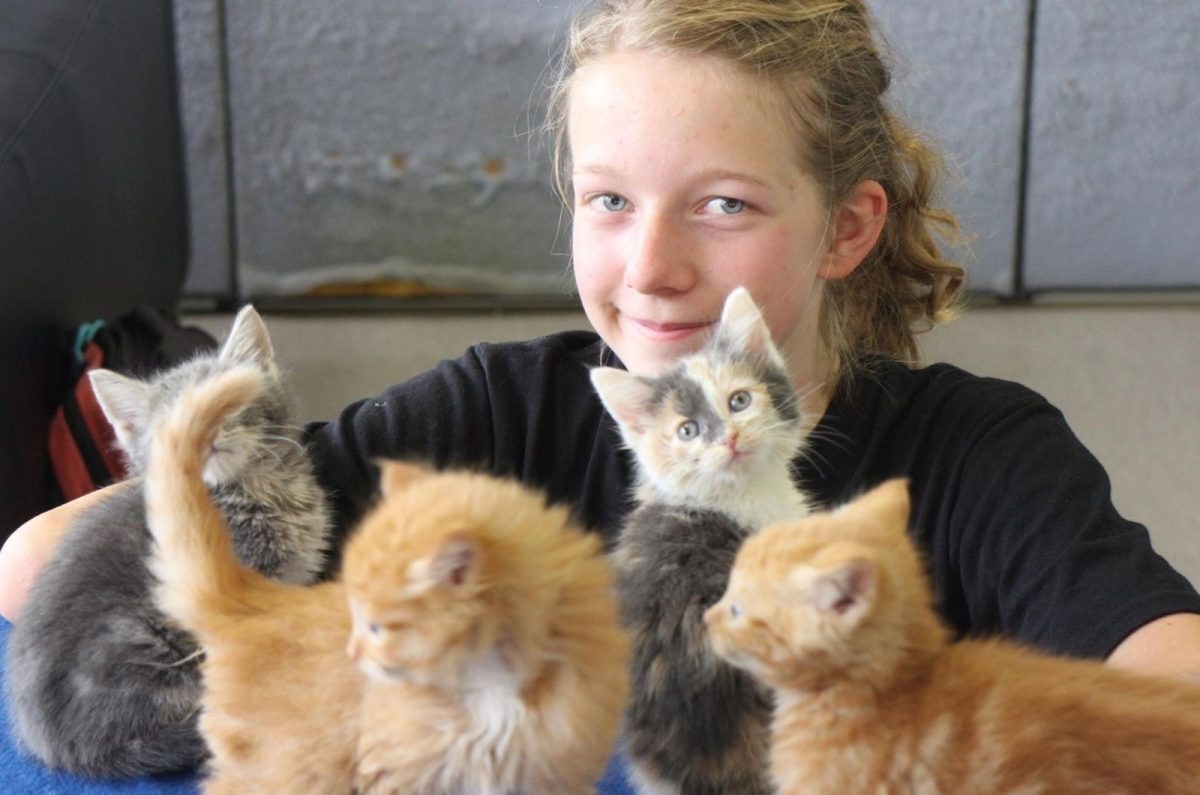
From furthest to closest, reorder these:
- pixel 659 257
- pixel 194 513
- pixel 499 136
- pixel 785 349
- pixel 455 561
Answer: pixel 499 136, pixel 785 349, pixel 659 257, pixel 194 513, pixel 455 561

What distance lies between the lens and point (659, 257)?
0.89 metres

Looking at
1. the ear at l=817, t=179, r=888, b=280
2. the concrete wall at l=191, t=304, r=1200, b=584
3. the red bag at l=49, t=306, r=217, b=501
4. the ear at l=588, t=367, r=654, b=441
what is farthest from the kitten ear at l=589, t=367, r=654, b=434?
the concrete wall at l=191, t=304, r=1200, b=584

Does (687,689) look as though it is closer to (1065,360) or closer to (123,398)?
(123,398)

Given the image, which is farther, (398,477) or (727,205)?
(727,205)

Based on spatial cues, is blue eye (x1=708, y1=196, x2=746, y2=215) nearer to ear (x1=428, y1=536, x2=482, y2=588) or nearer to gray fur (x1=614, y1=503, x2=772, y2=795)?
gray fur (x1=614, y1=503, x2=772, y2=795)

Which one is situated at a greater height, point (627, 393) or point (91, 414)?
point (627, 393)

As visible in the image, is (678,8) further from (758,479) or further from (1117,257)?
(1117,257)

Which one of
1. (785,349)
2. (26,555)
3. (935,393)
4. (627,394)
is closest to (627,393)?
(627,394)

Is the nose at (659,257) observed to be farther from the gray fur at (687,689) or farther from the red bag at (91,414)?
the red bag at (91,414)

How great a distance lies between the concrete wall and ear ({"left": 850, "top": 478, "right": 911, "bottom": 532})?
6.79ft

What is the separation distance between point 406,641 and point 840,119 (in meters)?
0.74

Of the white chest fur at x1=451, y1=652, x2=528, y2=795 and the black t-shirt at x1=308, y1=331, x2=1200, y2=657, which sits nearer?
the white chest fur at x1=451, y1=652, x2=528, y2=795

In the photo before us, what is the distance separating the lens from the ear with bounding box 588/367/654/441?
2.76 feet

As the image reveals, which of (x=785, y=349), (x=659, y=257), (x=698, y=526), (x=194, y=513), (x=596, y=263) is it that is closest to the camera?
(x=194, y=513)
